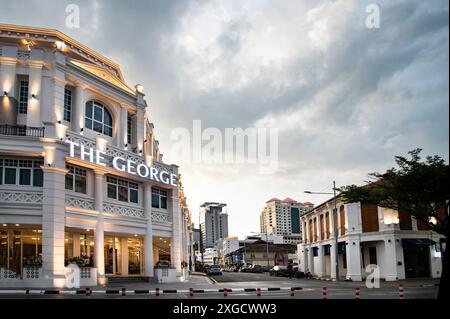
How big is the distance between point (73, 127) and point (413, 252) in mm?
31843

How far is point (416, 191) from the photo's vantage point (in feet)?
84.2

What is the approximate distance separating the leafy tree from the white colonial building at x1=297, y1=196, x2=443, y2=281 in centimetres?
933

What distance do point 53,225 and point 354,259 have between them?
29.0m

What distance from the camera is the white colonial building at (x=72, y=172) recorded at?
3128cm

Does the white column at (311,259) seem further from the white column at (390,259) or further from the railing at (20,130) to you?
the railing at (20,130)

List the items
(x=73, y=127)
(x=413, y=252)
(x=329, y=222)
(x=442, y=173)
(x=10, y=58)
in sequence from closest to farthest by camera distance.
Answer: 1. (x=442, y=173)
2. (x=10, y=58)
3. (x=73, y=127)
4. (x=413, y=252)
5. (x=329, y=222)

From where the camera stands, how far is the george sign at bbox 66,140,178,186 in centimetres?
3395

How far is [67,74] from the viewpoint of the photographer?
120 ft

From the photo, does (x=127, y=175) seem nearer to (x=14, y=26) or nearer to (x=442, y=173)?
(x=14, y=26)

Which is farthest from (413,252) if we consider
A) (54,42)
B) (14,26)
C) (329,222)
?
(14,26)

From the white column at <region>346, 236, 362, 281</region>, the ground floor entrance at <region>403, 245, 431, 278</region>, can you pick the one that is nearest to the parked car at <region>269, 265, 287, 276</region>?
the white column at <region>346, 236, 362, 281</region>

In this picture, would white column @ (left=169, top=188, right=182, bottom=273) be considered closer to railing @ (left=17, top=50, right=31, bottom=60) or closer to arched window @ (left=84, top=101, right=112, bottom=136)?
arched window @ (left=84, top=101, right=112, bottom=136)

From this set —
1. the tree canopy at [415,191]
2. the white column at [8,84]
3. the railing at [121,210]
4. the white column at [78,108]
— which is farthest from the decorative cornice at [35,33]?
the tree canopy at [415,191]
